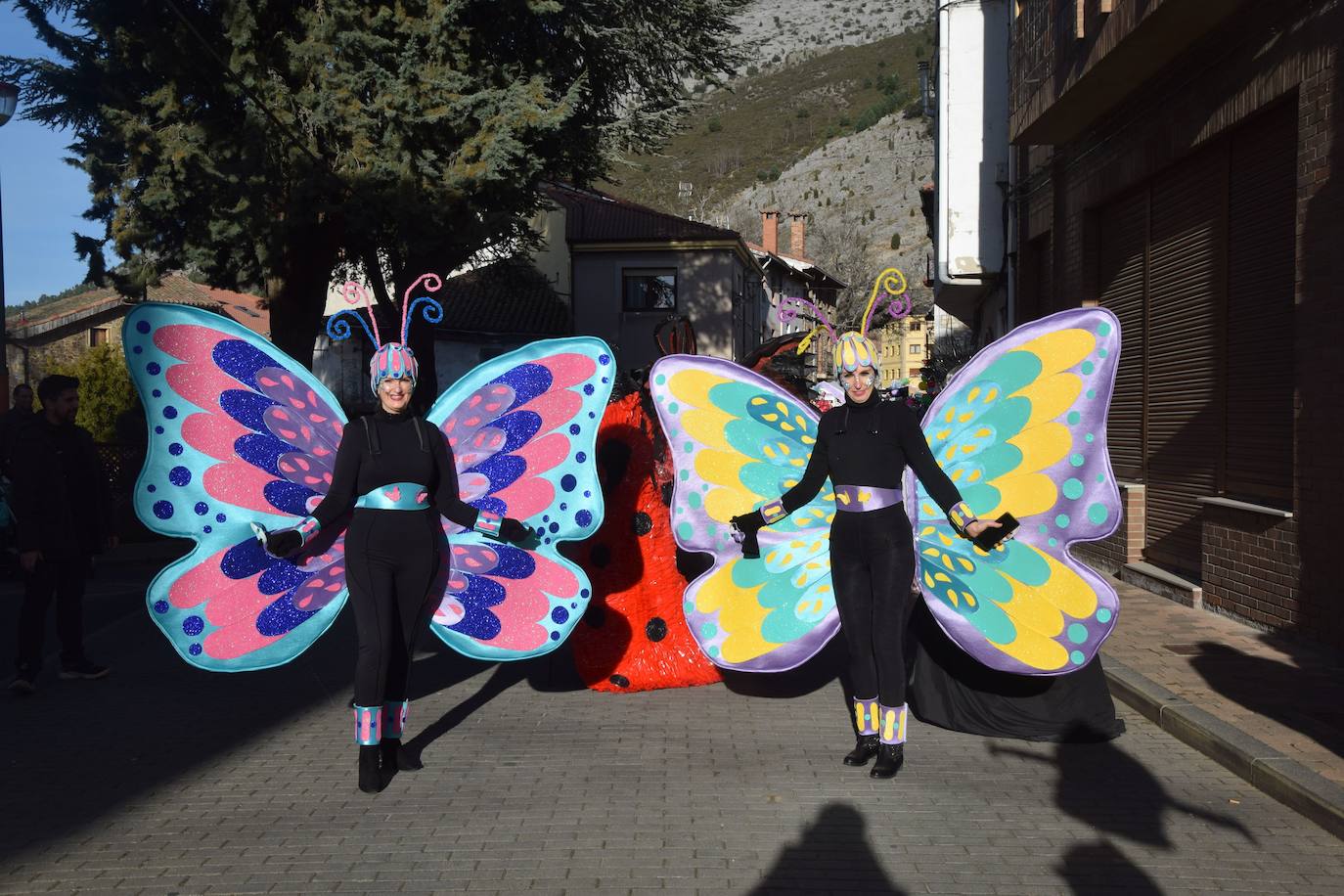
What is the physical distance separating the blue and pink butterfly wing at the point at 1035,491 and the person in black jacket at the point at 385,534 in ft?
7.53

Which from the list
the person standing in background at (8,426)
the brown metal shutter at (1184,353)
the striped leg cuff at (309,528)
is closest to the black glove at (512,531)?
the striped leg cuff at (309,528)

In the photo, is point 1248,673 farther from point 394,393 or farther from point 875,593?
point 394,393

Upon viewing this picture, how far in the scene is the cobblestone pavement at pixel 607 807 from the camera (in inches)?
162

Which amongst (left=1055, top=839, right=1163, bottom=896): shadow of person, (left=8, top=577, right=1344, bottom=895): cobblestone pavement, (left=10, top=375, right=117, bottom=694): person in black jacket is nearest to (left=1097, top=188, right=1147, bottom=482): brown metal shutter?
(left=8, top=577, right=1344, bottom=895): cobblestone pavement

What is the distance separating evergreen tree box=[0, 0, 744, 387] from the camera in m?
15.5

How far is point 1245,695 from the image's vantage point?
6414 millimetres

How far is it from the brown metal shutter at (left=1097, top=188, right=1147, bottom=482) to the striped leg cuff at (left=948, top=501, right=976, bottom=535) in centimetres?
685

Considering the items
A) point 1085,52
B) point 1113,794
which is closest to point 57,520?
point 1113,794

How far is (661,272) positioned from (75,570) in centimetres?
3525

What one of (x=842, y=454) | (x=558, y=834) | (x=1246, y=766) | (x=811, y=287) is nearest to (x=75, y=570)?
(x=558, y=834)

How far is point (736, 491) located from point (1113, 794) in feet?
7.66

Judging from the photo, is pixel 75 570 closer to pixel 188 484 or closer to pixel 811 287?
pixel 188 484

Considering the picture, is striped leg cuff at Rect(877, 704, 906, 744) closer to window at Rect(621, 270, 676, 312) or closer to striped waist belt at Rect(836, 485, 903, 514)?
striped waist belt at Rect(836, 485, 903, 514)

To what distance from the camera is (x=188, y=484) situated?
548cm
